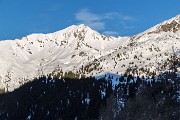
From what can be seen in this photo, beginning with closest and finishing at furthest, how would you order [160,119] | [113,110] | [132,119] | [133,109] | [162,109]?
1. [160,119]
2. [132,119]
3. [162,109]
4. [133,109]
5. [113,110]

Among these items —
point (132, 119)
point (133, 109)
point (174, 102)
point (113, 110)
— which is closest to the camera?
point (132, 119)

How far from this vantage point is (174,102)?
119875 millimetres

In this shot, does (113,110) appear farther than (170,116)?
Yes

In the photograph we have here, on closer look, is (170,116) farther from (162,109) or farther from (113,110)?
(113,110)

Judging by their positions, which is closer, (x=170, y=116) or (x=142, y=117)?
(x=142, y=117)

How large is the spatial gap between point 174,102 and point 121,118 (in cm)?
1677

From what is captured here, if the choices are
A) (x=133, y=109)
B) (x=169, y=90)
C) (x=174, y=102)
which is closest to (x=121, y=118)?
(x=133, y=109)

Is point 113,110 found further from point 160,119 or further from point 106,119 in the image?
point 160,119

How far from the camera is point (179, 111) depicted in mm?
99438

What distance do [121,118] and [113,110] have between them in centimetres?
3173

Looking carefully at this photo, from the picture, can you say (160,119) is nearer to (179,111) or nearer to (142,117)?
(142,117)

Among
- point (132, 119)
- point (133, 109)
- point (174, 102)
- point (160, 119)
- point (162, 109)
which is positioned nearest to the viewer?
point (160, 119)

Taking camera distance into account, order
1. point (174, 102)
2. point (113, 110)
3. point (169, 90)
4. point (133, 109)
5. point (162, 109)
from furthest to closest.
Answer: point (169, 90), point (113, 110), point (174, 102), point (133, 109), point (162, 109)

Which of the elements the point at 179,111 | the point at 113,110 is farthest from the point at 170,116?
the point at 113,110
